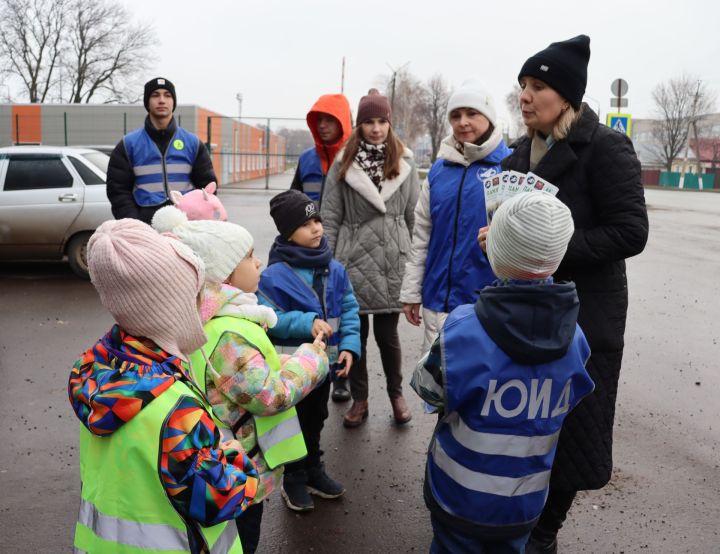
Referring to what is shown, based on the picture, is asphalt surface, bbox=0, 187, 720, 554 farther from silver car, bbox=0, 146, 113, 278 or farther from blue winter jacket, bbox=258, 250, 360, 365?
silver car, bbox=0, 146, 113, 278

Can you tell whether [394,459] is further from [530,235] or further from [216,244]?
[530,235]

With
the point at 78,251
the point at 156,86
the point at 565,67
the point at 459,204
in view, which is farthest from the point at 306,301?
the point at 78,251

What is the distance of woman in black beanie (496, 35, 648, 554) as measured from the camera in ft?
8.38

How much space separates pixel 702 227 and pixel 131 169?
1610 centimetres

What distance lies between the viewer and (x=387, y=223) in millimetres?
4133

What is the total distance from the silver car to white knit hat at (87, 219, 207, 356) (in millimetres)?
7526

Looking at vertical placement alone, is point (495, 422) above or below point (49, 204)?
above

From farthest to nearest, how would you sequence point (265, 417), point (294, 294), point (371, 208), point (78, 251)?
point (78, 251) → point (371, 208) → point (294, 294) → point (265, 417)

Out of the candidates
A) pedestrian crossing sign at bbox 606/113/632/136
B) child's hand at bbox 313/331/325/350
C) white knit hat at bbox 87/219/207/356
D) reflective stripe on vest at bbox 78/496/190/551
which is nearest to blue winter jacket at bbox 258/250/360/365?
child's hand at bbox 313/331/325/350

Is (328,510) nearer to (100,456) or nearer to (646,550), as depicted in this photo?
(646,550)

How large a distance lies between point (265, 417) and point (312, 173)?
2.61m

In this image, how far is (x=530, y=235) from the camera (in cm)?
200

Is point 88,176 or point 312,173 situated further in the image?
point 88,176

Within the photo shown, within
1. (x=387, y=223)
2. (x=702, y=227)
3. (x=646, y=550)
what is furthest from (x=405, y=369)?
(x=702, y=227)
